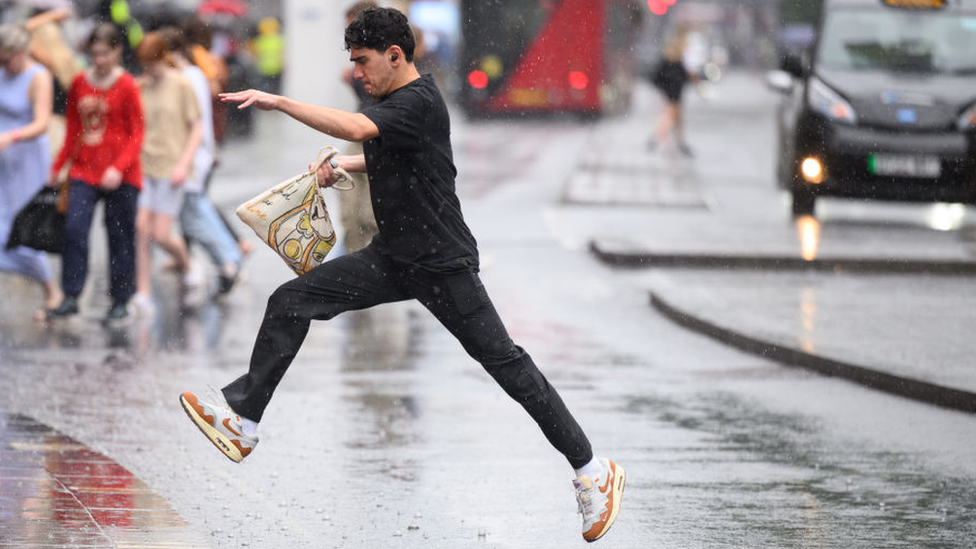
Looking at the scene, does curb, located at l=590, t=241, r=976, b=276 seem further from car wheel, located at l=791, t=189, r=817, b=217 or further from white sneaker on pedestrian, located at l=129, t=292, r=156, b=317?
white sneaker on pedestrian, located at l=129, t=292, r=156, b=317

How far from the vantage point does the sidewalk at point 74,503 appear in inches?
209

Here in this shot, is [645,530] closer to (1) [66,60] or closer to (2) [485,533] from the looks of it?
(2) [485,533]

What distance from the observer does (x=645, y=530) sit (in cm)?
581

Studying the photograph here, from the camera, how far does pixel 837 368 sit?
902 centimetres

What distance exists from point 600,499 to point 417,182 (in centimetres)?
115

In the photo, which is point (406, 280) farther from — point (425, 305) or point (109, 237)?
point (109, 237)

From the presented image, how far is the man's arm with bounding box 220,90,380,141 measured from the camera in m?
5.10

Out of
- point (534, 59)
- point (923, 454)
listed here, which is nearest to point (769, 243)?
point (923, 454)

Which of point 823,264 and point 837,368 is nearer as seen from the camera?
point 837,368

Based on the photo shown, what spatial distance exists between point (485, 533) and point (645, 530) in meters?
0.53

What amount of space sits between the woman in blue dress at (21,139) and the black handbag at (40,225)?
25 cm

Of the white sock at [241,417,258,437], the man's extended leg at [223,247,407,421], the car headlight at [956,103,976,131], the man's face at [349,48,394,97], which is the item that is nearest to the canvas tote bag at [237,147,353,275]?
the man's extended leg at [223,247,407,421]

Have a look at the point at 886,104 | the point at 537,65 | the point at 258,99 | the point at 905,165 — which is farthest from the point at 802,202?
the point at 537,65

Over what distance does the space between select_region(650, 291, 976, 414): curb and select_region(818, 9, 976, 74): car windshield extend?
6.89 m
